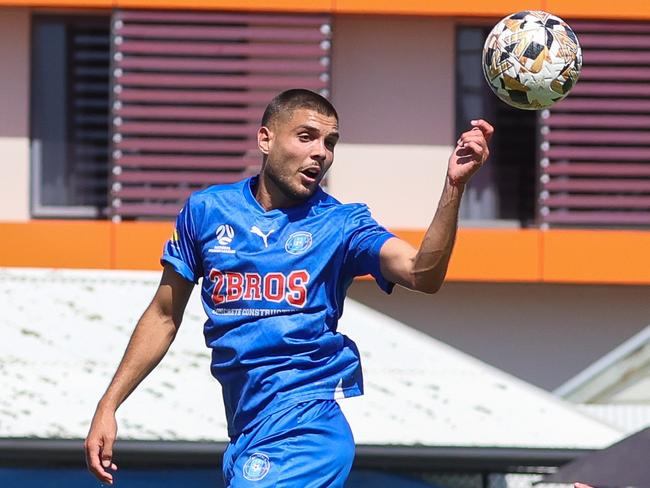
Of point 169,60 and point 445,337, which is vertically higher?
point 169,60

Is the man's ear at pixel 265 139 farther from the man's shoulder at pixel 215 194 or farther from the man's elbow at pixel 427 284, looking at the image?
the man's elbow at pixel 427 284

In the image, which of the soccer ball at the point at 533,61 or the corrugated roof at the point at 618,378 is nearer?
the soccer ball at the point at 533,61

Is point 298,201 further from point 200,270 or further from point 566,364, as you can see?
point 566,364

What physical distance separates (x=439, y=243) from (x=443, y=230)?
0.17 feet

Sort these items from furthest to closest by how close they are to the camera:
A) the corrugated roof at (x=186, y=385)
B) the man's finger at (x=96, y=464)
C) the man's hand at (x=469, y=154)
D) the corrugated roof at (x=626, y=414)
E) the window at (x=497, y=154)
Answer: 1. the window at (x=497, y=154)
2. the corrugated roof at (x=626, y=414)
3. the corrugated roof at (x=186, y=385)
4. the man's finger at (x=96, y=464)
5. the man's hand at (x=469, y=154)

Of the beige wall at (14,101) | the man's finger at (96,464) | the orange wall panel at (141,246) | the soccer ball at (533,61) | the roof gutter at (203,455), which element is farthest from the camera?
Result: the beige wall at (14,101)

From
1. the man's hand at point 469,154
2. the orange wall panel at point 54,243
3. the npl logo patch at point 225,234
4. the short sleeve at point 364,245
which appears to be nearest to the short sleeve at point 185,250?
the npl logo patch at point 225,234

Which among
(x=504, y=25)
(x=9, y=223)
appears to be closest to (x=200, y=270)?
(x=504, y=25)

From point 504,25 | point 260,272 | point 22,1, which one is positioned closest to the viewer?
point 260,272

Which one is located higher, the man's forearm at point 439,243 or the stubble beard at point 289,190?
the stubble beard at point 289,190

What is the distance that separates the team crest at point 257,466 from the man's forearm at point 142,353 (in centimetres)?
50

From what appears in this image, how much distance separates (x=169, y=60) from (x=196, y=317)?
601cm

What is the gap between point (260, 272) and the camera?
4707mm

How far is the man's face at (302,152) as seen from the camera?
15.4ft
